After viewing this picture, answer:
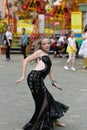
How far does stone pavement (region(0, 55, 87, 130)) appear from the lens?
810cm

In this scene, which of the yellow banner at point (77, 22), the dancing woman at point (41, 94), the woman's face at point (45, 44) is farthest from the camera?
the yellow banner at point (77, 22)

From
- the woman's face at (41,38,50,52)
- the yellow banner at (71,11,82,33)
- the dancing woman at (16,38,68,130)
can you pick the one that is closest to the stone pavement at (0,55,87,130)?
the dancing woman at (16,38,68,130)

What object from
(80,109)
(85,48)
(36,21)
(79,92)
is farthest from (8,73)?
(36,21)

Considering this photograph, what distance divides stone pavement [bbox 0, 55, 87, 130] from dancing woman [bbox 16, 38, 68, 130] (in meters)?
0.47

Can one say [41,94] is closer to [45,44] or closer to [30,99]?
[45,44]

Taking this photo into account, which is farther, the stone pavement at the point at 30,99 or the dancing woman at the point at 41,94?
the stone pavement at the point at 30,99

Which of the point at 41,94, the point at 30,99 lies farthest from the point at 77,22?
the point at 41,94

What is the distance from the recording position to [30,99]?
1038 centimetres

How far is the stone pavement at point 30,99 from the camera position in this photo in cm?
810

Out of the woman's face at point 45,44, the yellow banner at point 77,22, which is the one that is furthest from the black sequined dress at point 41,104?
the yellow banner at point 77,22

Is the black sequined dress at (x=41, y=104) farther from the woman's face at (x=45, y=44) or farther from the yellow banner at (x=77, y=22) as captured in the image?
the yellow banner at (x=77, y=22)

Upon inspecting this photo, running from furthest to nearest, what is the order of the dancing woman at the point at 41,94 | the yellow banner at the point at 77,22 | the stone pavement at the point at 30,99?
the yellow banner at the point at 77,22 → the stone pavement at the point at 30,99 → the dancing woman at the point at 41,94

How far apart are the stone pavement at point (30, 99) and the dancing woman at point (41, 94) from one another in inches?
18.6

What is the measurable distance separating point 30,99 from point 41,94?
315 cm
